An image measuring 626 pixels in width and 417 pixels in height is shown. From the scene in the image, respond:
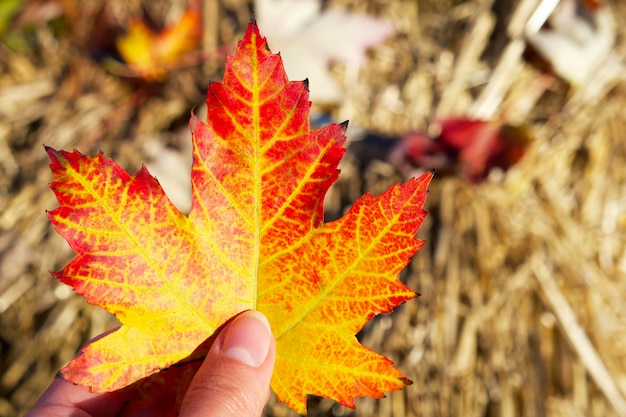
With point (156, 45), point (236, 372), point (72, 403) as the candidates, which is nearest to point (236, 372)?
point (236, 372)

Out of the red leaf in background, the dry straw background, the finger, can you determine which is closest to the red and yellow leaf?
the dry straw background

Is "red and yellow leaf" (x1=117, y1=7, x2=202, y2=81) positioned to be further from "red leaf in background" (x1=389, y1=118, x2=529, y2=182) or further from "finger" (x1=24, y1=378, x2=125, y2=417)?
"finger" (x1=24, y1=378, x2=125, y2=417)

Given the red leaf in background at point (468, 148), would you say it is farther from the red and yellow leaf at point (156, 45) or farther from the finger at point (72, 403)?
the finger at point (72, 403)

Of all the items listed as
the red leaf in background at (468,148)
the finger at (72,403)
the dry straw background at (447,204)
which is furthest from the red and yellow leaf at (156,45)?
the finger at (72,403)

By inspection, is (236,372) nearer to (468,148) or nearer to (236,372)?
(236,372)

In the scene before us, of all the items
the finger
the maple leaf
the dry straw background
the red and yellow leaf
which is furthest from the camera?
the red and yellow leaf

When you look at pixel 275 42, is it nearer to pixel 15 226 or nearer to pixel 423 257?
pixel 423 257
